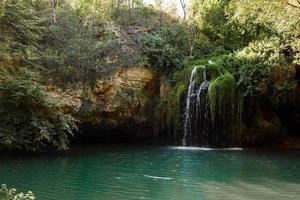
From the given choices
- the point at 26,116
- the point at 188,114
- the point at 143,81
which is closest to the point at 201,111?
the point at 188,114

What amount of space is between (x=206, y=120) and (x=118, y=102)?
4.19 m

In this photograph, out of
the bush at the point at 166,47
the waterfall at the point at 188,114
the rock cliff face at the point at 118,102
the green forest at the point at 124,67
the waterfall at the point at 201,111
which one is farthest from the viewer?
the bush at the point at 166,47

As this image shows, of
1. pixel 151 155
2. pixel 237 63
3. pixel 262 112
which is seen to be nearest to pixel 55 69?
pixel 151 155

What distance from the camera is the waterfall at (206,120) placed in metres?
19.7

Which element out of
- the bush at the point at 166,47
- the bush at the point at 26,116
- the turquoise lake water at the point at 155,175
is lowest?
the turquoise lake water at the point at 155,175

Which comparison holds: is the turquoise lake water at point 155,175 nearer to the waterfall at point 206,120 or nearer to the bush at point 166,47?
the waterfall at point 206,120

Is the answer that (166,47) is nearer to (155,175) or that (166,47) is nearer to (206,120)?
(206,120)

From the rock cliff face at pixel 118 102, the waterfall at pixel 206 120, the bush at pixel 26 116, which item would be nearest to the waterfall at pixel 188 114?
the waterfall at pixel 206 120

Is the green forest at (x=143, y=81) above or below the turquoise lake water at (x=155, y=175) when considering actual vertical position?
above

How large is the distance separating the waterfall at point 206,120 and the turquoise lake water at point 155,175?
2818mm

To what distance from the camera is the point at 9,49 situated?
16.9 meters

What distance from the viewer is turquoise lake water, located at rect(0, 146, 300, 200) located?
9422 mm

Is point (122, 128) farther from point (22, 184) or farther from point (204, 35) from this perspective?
point (22, 184)

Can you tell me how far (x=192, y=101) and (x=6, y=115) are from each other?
874cm
